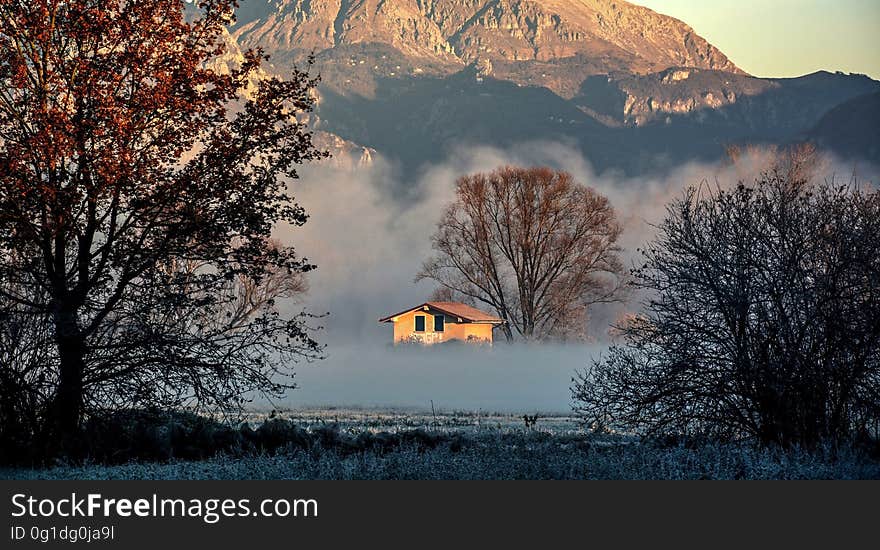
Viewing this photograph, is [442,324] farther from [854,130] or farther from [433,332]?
[854,130]

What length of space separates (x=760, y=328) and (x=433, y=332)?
5041cm

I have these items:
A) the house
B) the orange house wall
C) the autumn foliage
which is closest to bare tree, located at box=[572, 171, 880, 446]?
the autumn foliage

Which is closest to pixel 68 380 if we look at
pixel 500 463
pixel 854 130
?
pixel 500 463

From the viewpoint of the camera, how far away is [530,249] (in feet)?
181

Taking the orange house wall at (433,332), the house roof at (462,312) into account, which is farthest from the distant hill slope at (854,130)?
the orange house wall at (433,332)

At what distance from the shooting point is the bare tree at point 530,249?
5444cm

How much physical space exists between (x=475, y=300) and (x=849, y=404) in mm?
42247

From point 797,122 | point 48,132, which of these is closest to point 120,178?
point 48,132

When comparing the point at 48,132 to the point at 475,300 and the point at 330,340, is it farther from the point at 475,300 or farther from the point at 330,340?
the point at 330,340

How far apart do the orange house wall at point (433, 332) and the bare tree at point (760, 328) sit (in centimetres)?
4494

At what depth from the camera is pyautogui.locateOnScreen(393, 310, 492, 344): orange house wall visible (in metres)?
65.1

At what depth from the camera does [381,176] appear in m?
166

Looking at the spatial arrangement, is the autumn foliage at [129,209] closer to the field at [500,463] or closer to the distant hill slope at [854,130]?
the field at [500,463]

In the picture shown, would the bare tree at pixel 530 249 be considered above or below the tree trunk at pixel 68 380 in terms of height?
above
